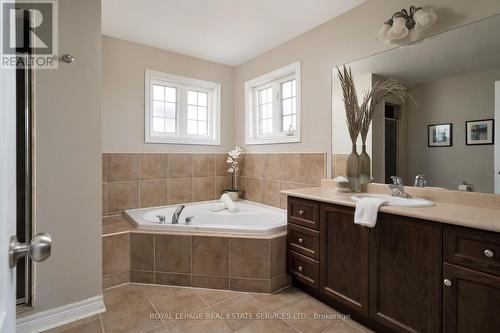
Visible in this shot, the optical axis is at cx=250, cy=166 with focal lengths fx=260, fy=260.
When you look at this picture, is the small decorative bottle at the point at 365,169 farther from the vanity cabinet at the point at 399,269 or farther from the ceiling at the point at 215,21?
the ceiling at the point at 215,21

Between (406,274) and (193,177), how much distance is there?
8.62 ft

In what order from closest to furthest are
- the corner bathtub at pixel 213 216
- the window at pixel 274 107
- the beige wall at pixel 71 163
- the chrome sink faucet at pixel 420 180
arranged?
1. the beige wall at pixel 71 163
2. the chrome sink faucet at pixel 420 180
3. the corner bathtub at pixel 213 216
4. the window at pixel 274 107

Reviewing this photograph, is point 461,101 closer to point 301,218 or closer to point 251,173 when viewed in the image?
point 301,218

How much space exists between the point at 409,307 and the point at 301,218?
0.90 metres

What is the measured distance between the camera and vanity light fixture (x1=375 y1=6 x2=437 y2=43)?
1.77 meters

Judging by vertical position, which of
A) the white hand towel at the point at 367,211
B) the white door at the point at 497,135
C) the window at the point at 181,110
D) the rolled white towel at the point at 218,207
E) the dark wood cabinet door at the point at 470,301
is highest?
the window at the point at 181,110

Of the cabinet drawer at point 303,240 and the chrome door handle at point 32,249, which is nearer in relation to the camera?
the chrome door handle at point 32,249

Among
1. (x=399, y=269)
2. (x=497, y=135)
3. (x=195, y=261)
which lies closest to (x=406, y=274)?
(x=399, y=269)

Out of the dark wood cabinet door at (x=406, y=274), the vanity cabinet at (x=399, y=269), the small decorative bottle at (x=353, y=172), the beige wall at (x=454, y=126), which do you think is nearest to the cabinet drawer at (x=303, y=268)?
the vanity cabinet at (x=399, y=269)

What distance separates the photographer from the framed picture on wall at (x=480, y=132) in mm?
1603

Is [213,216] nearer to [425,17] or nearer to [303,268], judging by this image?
[303,268]

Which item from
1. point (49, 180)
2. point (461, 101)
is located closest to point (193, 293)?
point (49, 180)

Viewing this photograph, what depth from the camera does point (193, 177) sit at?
137 inches

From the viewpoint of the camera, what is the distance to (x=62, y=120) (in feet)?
5.66
